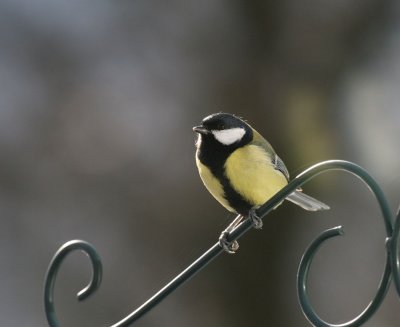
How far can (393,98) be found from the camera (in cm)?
629

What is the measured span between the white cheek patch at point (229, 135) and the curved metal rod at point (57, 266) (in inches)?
35.6

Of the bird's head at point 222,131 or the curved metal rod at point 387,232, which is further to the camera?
the bird's head at point 222,131

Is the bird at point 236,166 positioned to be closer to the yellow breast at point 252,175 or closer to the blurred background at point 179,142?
the yellow breast at point 252,175

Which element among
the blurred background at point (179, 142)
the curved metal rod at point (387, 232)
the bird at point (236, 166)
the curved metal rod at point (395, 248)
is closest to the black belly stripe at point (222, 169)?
the bird at point (236, 166)

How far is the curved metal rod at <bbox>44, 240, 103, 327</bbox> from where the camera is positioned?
1.90 m

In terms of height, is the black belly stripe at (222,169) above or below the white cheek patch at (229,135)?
below

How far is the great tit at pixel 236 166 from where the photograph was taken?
262 centimetres

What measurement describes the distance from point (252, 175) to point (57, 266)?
2.87 feet

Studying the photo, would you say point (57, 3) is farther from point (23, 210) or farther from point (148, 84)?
point (23, 210)

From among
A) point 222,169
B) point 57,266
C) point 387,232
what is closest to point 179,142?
point 222,169

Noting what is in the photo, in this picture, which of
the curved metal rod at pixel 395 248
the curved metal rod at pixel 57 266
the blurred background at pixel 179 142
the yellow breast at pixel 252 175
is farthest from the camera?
the blurred background at pixel 179 142

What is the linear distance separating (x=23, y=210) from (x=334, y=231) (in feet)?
17.9

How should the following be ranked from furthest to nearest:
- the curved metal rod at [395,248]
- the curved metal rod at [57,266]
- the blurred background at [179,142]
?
the blurred background at [179,142], the curved metal rod at [57,266], the curved metal rod at [395,248]

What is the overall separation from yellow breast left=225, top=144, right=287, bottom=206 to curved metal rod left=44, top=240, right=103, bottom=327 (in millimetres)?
803
